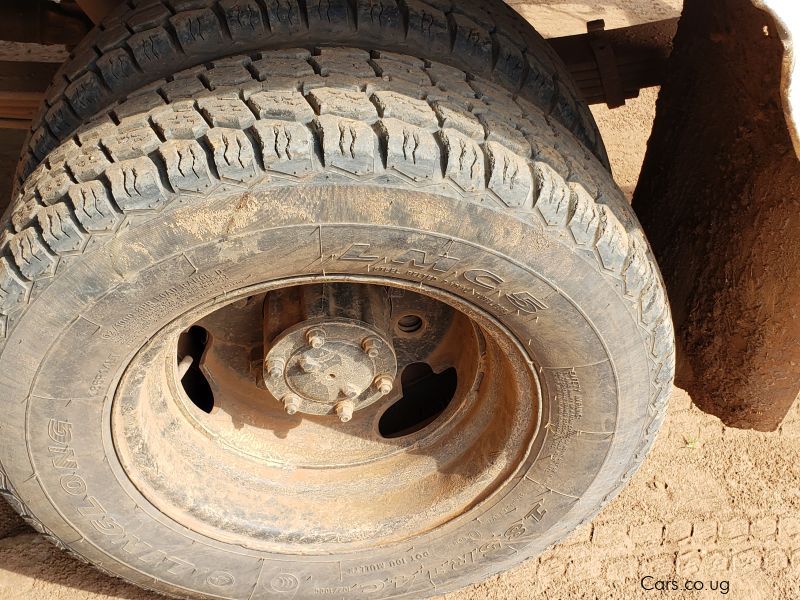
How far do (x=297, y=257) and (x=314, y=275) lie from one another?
0.26ft

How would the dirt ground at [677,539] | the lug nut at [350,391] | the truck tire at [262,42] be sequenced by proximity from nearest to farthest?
1. the truck tire at [262,42]
2. the lug nut at [350,391]
3. the dirt ground at [677,539]

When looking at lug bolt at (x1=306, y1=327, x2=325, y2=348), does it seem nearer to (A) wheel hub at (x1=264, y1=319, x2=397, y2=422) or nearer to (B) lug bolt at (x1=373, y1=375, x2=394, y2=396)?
(A) wheel hub at (x1=264, y1=319, x2=397, y2=422)

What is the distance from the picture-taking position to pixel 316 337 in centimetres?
197

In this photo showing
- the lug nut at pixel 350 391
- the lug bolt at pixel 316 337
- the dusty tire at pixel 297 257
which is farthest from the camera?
A: the lug nut at pixel 350 391

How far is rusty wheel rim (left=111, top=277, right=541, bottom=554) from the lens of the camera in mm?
1996

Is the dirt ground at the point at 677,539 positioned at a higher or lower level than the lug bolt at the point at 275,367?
lower

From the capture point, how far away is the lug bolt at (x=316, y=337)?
77.5 inches

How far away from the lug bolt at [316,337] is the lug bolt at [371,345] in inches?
4.1

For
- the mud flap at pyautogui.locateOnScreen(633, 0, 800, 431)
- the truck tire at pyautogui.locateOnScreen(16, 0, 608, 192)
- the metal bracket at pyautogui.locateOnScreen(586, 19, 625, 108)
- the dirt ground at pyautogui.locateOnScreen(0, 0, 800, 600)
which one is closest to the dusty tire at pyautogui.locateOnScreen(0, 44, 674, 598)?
the truck tire at pyautogui.locateOnScreen(16, 0, 608, 192)

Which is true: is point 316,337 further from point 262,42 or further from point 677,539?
point 677,539

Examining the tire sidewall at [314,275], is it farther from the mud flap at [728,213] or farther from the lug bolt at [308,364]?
the mud flap at [728,213]

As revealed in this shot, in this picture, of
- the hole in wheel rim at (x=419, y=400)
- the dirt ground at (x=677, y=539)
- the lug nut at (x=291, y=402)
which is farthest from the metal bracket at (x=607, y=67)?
the lug nut at (x=291, y=402)

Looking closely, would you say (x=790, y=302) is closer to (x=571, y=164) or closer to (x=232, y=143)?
(x=571, y=164)

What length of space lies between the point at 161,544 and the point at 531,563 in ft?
3.93
